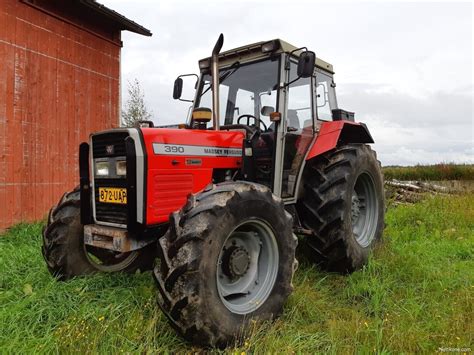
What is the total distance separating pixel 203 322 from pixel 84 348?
714 mm

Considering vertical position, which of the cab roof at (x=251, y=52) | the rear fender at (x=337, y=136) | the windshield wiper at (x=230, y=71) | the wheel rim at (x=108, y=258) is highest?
the cab roof at (x=251, y=52)

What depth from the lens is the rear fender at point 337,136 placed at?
14.0 ft

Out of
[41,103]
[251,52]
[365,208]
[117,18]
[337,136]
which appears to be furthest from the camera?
[117,18]

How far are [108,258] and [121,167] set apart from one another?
41.7 inches

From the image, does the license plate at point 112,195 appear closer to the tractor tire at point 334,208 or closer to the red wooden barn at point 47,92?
the tractor tire at point 334,208

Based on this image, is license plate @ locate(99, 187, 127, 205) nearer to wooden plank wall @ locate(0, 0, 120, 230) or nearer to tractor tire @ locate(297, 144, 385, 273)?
tractor tire @ locate(297, 144, 385, 273)

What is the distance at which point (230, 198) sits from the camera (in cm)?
280

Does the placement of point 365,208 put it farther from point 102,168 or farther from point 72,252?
point 72,252

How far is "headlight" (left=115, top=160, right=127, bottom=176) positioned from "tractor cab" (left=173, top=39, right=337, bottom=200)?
78cm

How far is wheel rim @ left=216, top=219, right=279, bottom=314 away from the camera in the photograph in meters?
2.96

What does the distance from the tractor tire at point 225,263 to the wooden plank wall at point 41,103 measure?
16.4 feet

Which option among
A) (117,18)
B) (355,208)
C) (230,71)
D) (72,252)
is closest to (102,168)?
(72,252)

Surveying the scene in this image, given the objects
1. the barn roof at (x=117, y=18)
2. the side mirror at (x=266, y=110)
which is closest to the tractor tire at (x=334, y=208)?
the side mirror at (x=266, y=110)

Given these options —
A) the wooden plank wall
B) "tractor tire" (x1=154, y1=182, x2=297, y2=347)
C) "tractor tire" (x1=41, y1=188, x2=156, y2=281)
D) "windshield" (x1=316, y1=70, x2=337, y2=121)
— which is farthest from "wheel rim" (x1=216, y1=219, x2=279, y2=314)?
the wooden plank wall
